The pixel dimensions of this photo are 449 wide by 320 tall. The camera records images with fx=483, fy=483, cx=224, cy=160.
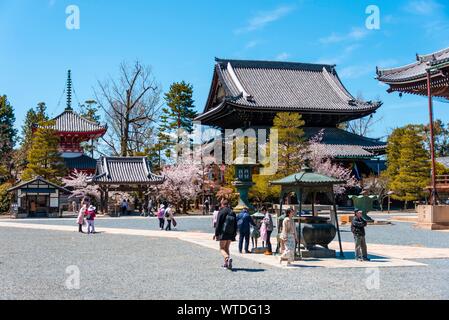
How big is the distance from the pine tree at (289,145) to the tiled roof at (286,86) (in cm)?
647

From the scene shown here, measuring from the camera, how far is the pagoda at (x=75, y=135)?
52.8 meters

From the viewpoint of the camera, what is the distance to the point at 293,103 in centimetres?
4859

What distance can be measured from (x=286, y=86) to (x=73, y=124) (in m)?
24.6

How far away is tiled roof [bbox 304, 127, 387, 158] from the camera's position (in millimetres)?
45625

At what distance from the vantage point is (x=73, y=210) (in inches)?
1868

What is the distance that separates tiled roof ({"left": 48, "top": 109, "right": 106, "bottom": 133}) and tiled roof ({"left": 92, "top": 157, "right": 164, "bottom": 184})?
12.4m

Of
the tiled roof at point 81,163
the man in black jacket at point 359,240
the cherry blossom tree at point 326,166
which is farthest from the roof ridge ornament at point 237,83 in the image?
the man in black jacket at point 359,240

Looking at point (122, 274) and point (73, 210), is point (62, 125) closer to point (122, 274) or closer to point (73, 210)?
point (73, 210)

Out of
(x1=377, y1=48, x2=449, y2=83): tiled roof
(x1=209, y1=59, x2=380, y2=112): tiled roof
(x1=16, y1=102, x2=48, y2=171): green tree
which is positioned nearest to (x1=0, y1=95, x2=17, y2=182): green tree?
(x1=16, y1=102, x2=48, y2=171): green tree

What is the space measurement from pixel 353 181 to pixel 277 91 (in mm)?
12870

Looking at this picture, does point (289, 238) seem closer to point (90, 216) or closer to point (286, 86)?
point (90, 216)

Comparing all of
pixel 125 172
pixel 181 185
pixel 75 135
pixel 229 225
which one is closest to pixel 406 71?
pixel 181 185

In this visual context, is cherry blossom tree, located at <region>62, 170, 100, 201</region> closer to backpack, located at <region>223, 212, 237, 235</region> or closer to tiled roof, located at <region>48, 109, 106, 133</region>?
tiled roof, located at <region>48, 109, 106, 133</region>
